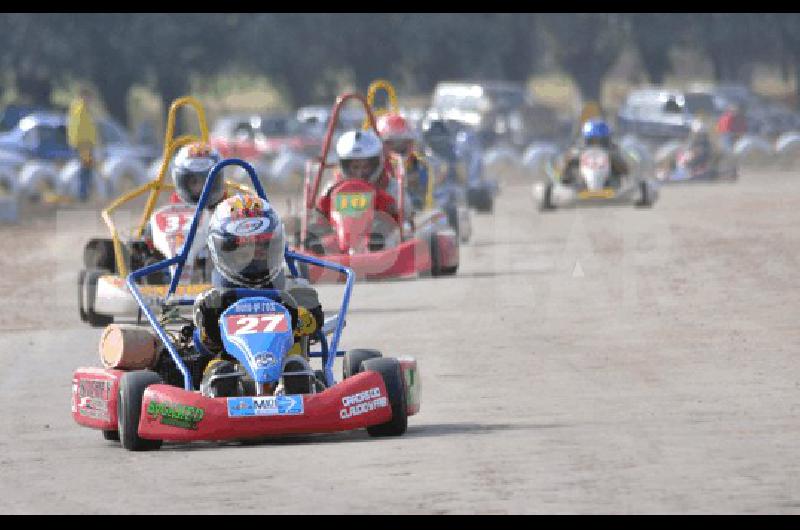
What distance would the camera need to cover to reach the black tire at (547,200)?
2777cm

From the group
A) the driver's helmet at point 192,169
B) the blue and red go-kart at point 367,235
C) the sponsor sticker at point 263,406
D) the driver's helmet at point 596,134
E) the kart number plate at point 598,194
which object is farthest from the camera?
the driver's helmet at point 596,134

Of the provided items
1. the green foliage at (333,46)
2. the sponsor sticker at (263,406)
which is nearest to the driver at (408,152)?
the sponsor sticker at (263,406)

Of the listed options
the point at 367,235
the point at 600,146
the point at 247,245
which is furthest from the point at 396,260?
the point at 600,146

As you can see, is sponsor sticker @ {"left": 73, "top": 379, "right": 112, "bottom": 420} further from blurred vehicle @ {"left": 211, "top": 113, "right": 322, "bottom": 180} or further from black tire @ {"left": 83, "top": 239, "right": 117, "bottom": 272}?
blurred vehicle @ {"left": 211, "top": 113, "right": 322, "bottom": 180}

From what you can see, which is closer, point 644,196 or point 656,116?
point 644,196

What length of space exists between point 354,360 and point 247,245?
703 millimetres

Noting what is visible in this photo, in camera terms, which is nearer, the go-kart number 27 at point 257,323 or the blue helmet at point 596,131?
the go-kart number 27 at point 257,323

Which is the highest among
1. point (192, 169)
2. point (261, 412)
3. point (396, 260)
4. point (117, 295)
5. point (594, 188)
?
point (192, 169)

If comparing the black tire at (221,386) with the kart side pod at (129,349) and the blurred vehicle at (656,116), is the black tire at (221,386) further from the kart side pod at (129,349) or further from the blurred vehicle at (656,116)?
the blurred vehicle at (656,116)

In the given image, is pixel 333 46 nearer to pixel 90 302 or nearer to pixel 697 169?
pixel 697 169

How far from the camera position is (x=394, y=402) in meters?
9.45

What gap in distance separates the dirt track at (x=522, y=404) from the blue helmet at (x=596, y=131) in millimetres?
6995

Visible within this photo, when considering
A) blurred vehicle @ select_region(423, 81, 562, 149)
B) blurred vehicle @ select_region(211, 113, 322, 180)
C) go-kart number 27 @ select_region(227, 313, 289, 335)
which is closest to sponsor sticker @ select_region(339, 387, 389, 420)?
go-kart number 27 @ select_region(227, 313, 289, 335)
